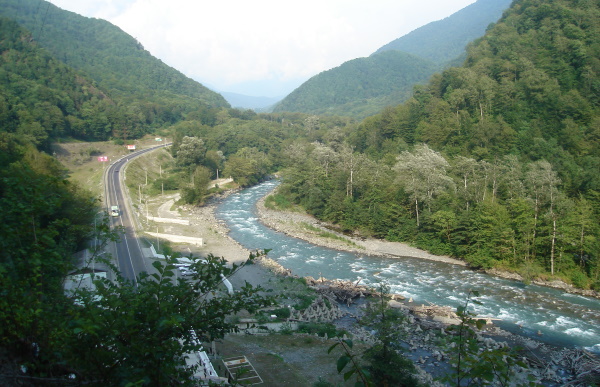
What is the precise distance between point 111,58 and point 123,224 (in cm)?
6438

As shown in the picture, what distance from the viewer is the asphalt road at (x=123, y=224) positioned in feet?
53.2

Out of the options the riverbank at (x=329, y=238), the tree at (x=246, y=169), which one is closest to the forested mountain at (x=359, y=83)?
the tree at (x=246, y=169)

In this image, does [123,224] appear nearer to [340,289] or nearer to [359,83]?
[340,289]

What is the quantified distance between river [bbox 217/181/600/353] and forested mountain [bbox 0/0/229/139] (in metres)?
27.3

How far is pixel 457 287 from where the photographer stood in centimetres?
1555

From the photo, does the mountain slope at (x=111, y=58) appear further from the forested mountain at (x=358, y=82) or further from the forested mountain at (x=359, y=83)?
the forested mountain at (x=358, y=82)

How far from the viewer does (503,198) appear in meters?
19.7

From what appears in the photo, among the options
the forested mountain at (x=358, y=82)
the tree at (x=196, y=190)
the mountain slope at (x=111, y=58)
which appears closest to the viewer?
the tree at (x=196, y=190)

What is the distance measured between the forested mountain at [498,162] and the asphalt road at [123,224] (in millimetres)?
12018

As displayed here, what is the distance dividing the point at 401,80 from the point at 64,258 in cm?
12213

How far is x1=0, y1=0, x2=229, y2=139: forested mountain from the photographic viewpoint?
40.7 m

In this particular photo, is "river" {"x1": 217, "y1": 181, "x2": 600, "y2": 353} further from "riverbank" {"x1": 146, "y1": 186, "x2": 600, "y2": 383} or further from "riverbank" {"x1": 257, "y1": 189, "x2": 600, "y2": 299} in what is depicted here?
"riverbank" {"x1": 146, "y1": 186, "x2": 600, "y2": 383}

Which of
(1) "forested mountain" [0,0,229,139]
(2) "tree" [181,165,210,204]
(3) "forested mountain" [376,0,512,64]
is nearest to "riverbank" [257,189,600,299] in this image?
(2) "tree" [181,165,210,204]

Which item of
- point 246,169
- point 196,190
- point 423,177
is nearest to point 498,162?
point 423,177
